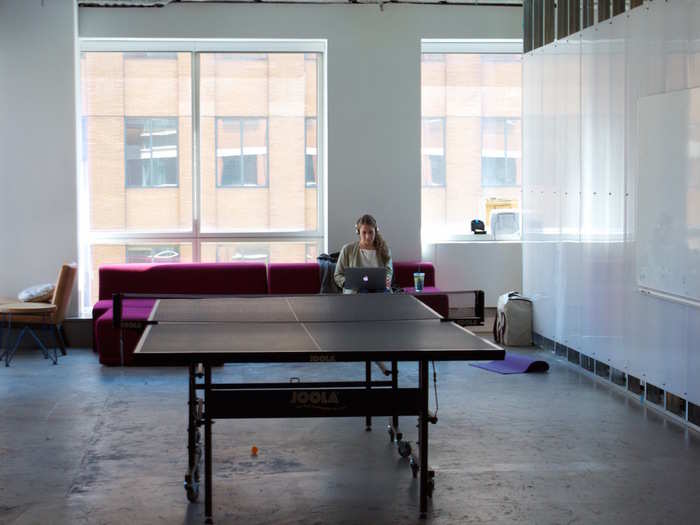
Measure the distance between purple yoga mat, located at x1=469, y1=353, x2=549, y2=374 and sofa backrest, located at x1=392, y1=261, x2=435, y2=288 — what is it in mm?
1492

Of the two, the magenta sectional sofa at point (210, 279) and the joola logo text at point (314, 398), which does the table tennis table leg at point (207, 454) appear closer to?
the joola logo text at point (314, 398)

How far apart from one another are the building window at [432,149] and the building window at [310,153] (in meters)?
1.07

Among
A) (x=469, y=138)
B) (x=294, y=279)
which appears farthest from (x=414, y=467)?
(x=469, y=138)

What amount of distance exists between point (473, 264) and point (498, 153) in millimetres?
1174

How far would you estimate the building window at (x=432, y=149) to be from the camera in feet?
33.3

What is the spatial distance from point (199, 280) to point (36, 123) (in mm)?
2054

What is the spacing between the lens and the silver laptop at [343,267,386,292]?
704 cm

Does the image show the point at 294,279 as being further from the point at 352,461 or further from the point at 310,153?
the point at 352,461

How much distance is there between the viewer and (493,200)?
1023 centimetres

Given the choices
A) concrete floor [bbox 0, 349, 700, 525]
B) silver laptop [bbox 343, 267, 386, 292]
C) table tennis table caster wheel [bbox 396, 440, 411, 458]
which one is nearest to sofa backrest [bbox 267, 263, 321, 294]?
concrete floor [bbox 0, 349, 700, 525]

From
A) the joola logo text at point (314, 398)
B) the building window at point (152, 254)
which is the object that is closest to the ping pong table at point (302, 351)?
the joola logo text at point (314, 398)

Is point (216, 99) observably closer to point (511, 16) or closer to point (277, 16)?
point (277, 16)

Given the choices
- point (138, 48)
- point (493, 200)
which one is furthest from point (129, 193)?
point (493, 200)

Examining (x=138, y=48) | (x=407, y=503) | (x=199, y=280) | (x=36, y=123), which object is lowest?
(x=407, y=503)
